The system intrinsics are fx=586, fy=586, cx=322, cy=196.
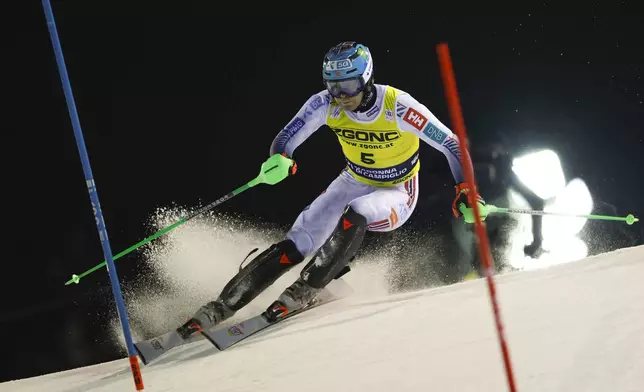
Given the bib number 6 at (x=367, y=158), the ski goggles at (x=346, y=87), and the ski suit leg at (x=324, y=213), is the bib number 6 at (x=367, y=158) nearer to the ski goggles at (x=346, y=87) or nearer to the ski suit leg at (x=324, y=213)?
the ski suit leg at (x=324, y=213)

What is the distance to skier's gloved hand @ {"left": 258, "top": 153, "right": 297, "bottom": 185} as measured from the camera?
2.51 m

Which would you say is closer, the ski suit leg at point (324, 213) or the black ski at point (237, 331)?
the black ski at point (237, 331)

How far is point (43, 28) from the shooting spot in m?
2.64

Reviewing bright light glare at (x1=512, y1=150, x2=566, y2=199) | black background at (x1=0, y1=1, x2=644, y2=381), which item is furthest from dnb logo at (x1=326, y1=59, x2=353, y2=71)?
bright light glare at (x1=512, y1=150, x2=566, y2=199)

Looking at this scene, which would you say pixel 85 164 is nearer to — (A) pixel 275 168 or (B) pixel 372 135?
(A) pixel 275 168

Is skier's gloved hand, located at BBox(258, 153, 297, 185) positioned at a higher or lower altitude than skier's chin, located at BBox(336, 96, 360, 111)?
lower

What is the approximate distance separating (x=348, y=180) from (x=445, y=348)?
1.19m

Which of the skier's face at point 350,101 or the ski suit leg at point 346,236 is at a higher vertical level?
the skier's face at point 350,101

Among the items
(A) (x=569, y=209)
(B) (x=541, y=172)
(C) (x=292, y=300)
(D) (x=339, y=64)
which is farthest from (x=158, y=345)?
(A) (x=569, y=209)

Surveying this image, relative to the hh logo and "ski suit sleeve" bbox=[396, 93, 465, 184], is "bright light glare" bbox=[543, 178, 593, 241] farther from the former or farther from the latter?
the hh logo

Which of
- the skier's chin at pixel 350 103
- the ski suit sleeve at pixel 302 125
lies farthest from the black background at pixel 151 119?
the skier's chin at pixel 350 103

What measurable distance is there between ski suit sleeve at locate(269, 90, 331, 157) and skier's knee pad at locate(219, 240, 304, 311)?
17.6 inches

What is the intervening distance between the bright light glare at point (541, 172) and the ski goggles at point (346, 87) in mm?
1146

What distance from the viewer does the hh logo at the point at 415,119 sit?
2.42 metres
